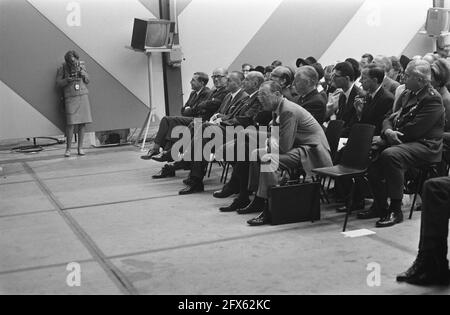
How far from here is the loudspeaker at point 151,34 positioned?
9.87m

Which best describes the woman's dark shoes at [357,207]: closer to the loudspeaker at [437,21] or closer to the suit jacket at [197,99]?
the suit jacket at [197,99]

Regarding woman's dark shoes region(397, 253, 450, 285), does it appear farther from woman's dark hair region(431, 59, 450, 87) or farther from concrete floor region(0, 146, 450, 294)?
woman's dark hair region(431, 59, 450, 87)

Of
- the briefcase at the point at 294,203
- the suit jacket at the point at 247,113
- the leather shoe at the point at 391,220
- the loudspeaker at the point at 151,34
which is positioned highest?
the loudspeaker at the point at 151,34

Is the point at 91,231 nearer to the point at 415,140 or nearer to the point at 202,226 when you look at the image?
the point at 202,226

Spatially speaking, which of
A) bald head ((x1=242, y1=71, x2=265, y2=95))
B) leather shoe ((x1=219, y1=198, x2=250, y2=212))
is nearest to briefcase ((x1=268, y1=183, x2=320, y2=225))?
leather shoe ((x1=219, y1=198, x2=250, y2=212))

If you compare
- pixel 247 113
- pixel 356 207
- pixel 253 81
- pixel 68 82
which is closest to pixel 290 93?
pixel 253 81

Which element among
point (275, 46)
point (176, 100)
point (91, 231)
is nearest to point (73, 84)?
point (176, 100)

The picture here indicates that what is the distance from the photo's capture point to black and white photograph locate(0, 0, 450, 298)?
4.13m

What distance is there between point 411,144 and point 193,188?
2.54 meters

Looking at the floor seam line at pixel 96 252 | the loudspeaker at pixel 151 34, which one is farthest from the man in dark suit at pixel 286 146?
the loudspeaker at pixel 151 34

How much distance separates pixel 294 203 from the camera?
17.6 feet

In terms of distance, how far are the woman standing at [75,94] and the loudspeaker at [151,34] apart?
0.96m

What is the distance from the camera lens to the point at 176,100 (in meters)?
10.9

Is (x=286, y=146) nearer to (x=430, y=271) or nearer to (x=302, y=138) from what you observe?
(x=302, y=138)
